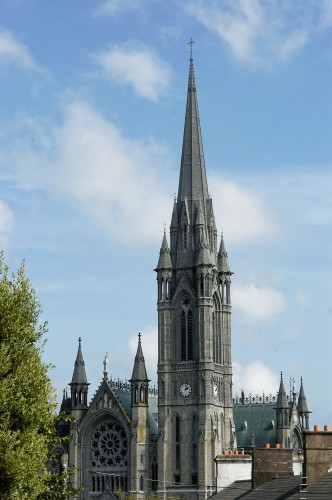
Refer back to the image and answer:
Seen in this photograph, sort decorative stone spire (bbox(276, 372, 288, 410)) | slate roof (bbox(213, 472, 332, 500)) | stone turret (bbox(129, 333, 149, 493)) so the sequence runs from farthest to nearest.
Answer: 1. decorative stone spire (bbox(276, 372, 288, 410))
2. stone turret (bbox(129, 333, 149, 493))
3. slate roof (bbox(213, 472, 332, 500))

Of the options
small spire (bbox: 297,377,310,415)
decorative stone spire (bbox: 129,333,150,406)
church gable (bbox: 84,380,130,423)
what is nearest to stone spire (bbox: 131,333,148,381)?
decorative stone spire (bbox: 129,333,150,406)

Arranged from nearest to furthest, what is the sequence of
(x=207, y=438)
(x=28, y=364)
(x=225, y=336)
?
(x=28, y=364)
(x=207, y=438)
(x=225, y=336)

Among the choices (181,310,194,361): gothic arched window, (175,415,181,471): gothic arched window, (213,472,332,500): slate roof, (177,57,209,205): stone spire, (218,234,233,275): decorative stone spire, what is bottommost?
(213,472,332,500): slate roof

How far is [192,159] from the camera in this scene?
4577 inches

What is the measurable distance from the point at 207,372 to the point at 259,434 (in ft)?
49.2

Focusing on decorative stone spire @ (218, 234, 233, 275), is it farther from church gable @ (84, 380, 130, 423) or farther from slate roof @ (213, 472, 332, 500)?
slate roof @ (213, 472, 332, 500)

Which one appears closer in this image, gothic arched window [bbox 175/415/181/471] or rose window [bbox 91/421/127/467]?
gothic arched window [bbox 175/415/181/471]

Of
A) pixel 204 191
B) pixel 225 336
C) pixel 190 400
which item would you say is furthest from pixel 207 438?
pixel 204 191

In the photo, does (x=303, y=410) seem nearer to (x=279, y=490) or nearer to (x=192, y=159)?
(x=192, y=159)

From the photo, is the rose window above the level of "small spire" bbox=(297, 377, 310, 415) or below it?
below

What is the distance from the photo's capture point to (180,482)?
10694 centimetres

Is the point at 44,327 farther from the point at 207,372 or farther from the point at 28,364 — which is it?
the point at 207,372

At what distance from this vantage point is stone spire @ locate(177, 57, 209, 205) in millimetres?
115375

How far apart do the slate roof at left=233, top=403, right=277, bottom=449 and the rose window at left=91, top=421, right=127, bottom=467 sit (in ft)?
45.2
